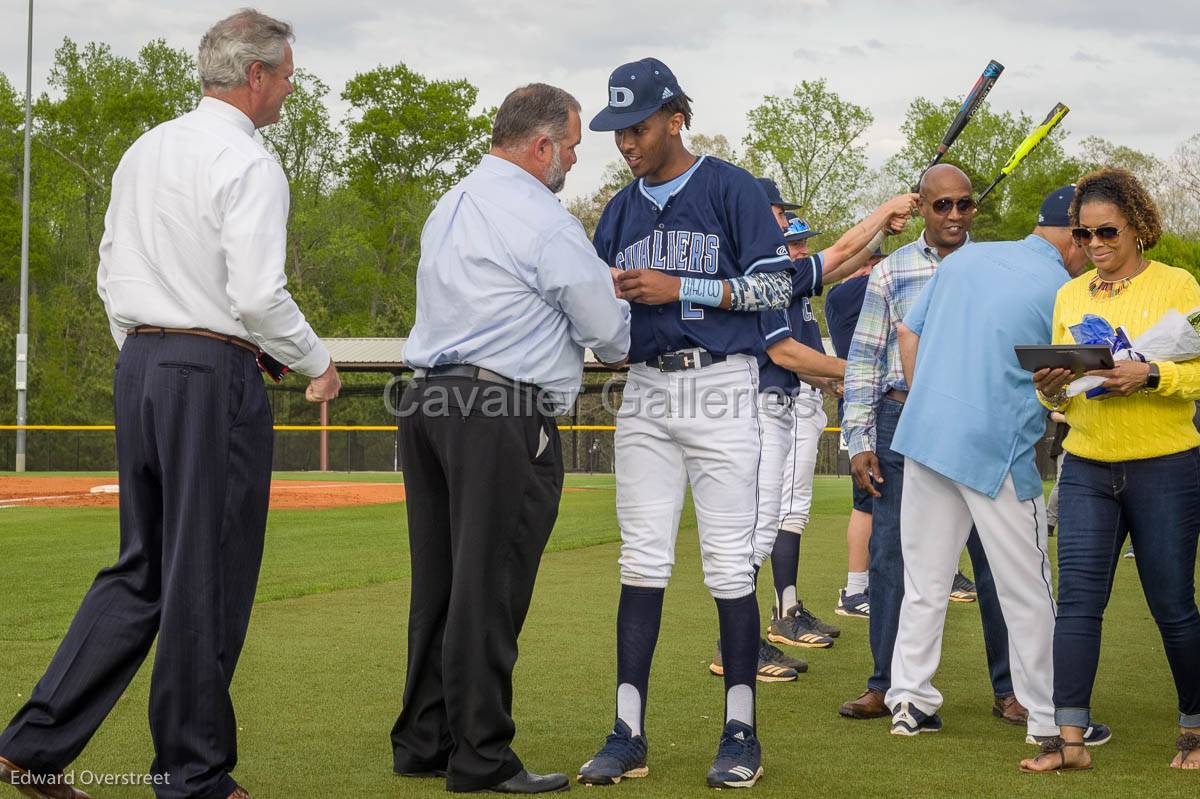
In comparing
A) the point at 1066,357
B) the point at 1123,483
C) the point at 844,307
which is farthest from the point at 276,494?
the point at 1066,357

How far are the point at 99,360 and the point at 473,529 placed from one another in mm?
49740

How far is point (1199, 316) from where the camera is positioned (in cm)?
464

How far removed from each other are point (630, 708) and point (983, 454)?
169 cm

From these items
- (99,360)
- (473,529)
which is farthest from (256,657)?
(99,360)

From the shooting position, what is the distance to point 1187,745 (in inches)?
187

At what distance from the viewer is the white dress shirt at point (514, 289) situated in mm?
4410

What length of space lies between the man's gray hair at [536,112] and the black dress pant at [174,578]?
123 cm

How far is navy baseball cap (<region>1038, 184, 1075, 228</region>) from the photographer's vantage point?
5.35m

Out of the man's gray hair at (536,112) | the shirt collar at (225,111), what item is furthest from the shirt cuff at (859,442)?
the shirt collar at (225,111)

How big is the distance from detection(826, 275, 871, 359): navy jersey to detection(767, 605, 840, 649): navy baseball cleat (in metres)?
1.55

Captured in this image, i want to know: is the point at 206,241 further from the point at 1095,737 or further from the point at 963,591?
the point at 963,591

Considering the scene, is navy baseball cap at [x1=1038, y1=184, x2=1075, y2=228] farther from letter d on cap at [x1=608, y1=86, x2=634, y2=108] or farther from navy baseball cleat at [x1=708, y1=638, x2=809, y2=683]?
navy baseball cleat at [x1=708, y1=638, x2=809, y2=683]

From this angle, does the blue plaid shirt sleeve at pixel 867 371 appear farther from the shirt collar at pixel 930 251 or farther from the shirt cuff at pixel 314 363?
the shirt cuff at pixel 314 363

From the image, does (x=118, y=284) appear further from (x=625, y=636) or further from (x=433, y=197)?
(x=433, y=197)
